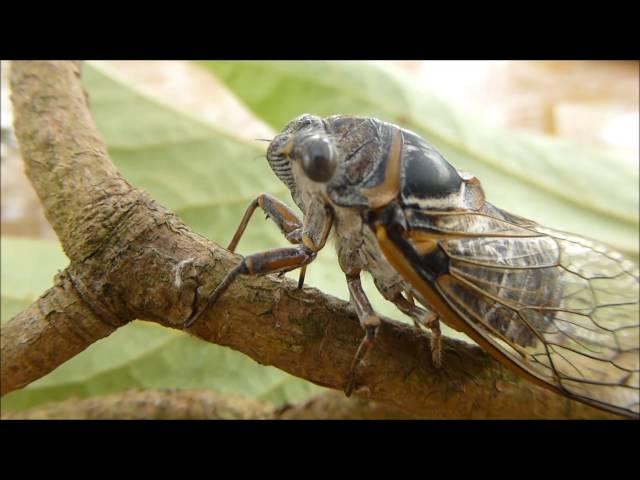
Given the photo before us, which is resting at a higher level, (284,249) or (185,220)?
(284,249)

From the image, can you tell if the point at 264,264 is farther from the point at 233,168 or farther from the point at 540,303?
the point at 233,168

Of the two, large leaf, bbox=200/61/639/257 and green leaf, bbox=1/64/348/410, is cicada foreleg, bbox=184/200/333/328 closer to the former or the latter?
green leaf, bbox=1/64/348/410

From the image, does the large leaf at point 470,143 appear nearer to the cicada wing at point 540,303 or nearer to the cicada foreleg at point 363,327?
the cicada wing at point 540,303

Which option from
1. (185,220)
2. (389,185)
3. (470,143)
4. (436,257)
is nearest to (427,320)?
(436,257)

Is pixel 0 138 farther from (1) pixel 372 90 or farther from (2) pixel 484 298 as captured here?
(2) pixel 484 298

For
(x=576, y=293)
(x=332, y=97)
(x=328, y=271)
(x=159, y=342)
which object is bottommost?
(x=159, y=342)

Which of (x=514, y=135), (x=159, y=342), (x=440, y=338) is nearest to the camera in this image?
(x=440, y=338)

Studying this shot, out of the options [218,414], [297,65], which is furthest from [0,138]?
[218,414]

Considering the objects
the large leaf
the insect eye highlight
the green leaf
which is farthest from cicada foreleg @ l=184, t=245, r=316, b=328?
the large leaf
